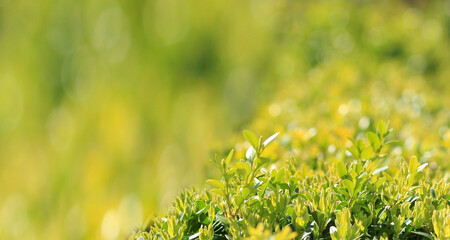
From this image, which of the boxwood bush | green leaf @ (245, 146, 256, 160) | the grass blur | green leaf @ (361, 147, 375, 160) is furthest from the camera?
the grass blur

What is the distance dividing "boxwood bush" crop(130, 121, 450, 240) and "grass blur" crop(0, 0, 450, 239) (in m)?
0.95

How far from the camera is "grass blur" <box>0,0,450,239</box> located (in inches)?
138

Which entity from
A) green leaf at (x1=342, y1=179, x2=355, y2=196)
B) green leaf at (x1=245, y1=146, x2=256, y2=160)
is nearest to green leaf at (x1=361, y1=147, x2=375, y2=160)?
green leaf at (x1=342, y1=179, x2=355, y2=196)

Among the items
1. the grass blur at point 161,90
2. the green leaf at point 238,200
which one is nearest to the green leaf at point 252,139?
the green leaf at point 238,200

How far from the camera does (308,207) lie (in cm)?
164

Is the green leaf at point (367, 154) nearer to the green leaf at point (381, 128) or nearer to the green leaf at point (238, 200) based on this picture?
the green leaf at point (381, 128)

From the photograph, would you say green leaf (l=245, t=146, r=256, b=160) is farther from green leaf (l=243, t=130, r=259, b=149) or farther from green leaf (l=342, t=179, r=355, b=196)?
green leaf (l=342, t=179, r=355, b=196)

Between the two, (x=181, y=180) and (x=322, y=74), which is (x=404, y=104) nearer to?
(x=322, y=74)

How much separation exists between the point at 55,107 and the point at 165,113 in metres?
0.96

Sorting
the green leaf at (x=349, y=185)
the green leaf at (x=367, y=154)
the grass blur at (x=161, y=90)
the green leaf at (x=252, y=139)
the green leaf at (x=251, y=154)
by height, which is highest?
the grass blur at (x=161, y=90)

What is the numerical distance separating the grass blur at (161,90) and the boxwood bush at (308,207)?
952mm

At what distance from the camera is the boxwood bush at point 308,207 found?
5.04 ft

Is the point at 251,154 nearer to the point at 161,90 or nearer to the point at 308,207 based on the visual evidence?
the point at 308,207

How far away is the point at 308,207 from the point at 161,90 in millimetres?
3174
